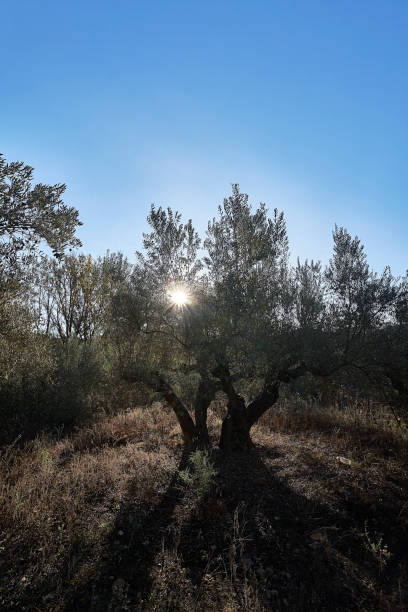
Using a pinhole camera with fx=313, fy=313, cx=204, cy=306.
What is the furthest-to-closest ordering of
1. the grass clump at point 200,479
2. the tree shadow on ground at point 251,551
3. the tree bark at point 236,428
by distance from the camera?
the tree bark at point 236,428 → the grass clump at point 200,479 → the tree shadow on ground at point 251,551

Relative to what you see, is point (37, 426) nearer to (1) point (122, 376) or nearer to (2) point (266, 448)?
(1) point (122, 376)

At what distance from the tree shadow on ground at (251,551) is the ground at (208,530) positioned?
0.05ft

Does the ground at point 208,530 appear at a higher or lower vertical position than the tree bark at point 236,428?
lower

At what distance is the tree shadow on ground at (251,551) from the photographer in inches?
136

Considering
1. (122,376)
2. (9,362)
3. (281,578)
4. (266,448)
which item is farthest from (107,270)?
(281,578)

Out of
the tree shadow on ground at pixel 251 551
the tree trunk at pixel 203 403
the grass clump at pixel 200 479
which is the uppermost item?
the tree trunk at pixel 203 403

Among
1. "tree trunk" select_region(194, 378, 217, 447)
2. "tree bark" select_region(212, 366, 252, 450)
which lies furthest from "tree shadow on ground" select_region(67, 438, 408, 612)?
"tree trunk" select_region(194, 378, 217, 447)

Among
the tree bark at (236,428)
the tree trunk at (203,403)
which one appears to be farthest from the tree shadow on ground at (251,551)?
the tree trunk at (203,403)

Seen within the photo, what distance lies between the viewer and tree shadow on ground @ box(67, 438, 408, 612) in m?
3.45

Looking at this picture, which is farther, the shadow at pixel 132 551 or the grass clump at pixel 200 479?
the grass clump at pixel 200 479

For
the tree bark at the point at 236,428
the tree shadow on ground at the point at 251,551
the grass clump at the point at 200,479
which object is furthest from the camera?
the tree bark at the point at 236,428

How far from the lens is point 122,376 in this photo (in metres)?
7.67

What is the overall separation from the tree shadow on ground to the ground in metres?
0.02

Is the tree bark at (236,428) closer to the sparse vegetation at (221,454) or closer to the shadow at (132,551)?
the sparse vegetation at (221,454)
